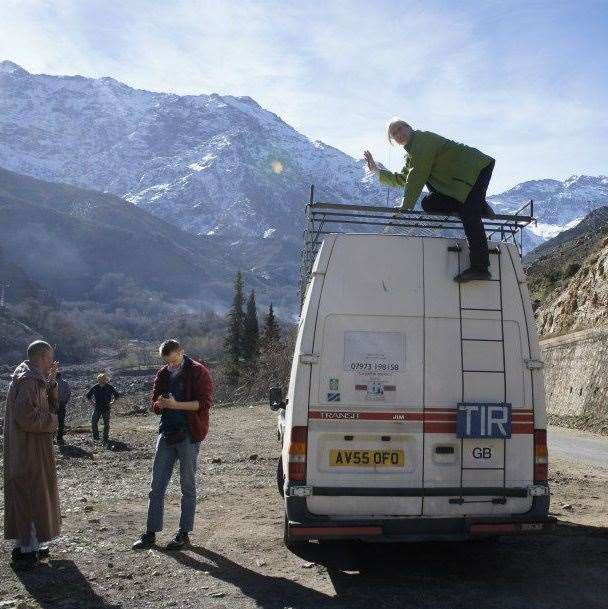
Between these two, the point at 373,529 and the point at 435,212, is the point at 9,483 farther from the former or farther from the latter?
the point at 435,212

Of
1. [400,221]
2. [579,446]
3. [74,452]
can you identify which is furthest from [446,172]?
[74,452]

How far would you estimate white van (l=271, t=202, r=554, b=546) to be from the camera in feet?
18.8

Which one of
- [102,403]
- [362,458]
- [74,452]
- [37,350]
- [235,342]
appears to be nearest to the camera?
[362,458]

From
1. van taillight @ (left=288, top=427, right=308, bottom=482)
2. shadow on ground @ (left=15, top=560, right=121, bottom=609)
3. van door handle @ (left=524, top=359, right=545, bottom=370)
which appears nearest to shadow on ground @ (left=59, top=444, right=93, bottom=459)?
shadow on ground @ (left=15, top=560, right=121, bottom=609)

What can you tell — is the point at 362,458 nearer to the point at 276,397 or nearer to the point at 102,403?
the point at 276,397

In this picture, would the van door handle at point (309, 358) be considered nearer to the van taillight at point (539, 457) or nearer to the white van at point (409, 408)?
the white van at point (409, 408)

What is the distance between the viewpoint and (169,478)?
6.92m

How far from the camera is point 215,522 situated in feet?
27.3

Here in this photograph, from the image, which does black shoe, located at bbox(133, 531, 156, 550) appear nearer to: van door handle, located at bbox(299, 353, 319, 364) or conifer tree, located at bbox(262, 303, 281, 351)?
van door handle, located at bbox(299, 353, 319, 364)

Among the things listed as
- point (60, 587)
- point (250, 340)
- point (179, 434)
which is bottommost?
point (60, 587)

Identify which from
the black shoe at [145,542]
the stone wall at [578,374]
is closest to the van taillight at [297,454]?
the black shoe at [145,542]

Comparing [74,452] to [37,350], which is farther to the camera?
[74,452]

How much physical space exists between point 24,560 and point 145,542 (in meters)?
1.16

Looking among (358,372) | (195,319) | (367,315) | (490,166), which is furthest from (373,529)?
(195,319)
